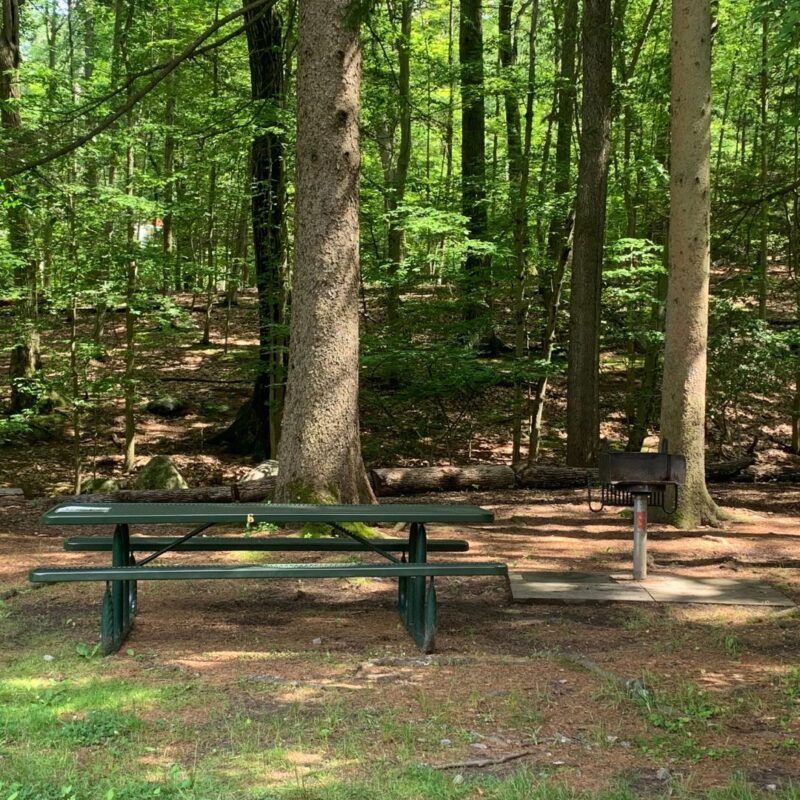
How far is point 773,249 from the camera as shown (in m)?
17.9

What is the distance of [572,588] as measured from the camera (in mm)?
6066

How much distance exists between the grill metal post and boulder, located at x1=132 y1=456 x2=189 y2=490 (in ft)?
24.4

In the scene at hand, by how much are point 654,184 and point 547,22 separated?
15.7 ft

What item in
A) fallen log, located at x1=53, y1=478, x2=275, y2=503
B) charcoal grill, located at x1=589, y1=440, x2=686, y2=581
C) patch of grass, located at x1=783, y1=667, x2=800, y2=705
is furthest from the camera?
fallen log, located at x1=53, y1=478, x2=275, y2=503

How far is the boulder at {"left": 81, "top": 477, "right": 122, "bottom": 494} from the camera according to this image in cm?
1239

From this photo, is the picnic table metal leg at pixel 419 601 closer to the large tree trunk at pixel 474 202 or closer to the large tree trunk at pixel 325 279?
the large tree trunk at pixel 325 279

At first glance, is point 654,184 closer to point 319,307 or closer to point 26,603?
point 319,307

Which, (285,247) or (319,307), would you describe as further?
(285,247)

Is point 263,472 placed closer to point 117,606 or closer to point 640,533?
point 640,533

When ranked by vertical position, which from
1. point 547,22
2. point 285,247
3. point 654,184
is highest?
point 547,22

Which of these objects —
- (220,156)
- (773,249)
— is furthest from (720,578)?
(773,249)

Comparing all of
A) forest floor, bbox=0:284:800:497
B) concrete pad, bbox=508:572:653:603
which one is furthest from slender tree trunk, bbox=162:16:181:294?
concrete pad, bbox=508:572:653:603

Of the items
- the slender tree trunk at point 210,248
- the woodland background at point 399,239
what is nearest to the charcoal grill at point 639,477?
the woodland background at point 399,239

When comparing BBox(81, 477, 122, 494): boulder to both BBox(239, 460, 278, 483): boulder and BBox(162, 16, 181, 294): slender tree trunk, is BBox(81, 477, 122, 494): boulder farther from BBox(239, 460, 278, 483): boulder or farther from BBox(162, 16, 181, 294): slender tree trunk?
BBox(162, 16, 181, 294): slender tree trunk
